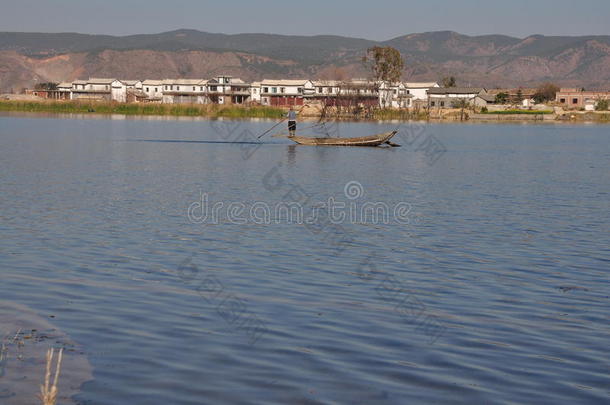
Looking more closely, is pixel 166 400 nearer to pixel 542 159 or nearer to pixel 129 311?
pixel 129 311

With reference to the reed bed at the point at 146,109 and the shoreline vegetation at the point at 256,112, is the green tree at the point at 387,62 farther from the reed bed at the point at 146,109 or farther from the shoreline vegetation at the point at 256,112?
the reed bed at the point at 146,109

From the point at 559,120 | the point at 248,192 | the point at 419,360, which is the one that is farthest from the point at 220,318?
the point at 559,120

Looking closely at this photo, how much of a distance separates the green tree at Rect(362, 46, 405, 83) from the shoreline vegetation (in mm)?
16017

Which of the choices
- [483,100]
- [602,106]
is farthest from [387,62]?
[602,106]

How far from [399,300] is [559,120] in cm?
15482

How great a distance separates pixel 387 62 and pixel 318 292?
156 meters

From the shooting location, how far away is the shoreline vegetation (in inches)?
5610

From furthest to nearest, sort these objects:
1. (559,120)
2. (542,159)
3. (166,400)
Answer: (559,120)
(542,159)
(166,400)

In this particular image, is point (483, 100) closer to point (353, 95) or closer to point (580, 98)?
point (580, 98)

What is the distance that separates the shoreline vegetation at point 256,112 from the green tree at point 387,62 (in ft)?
52.6

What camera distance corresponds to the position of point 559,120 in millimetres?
161000

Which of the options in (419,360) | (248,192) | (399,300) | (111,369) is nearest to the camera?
(111,369)

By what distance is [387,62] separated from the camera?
16788cm

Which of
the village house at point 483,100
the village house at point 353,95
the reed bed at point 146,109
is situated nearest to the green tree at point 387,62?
the village house at point 353,95
